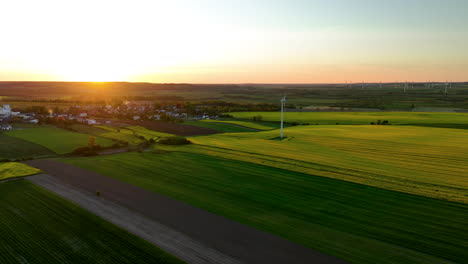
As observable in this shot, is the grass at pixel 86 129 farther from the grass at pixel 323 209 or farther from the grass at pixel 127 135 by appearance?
the grass at pixel 323 209

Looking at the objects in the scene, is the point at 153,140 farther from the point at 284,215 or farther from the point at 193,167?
the point at 284,215

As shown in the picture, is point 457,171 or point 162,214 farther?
point 457,171

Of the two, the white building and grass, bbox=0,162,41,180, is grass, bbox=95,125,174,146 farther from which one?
the white building

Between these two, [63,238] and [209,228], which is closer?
[63,238]

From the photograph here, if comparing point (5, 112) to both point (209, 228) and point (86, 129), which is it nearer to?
point (86, 129)

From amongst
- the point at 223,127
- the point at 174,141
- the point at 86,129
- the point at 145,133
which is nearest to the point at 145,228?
the point at 174,141

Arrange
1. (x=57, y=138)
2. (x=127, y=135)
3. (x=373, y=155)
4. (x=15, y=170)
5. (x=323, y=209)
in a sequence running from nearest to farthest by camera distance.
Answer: (x=323, y=209), (x=15, y=170), (x=373, y=155), (x=57, y=138), (x=127, y=135)

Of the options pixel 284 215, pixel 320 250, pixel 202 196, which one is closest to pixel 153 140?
pixel 202 196
